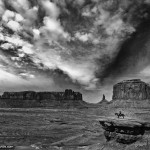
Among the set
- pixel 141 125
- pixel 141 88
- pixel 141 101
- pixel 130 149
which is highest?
pixel 141 88

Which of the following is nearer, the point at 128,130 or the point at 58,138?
the point at 128,130

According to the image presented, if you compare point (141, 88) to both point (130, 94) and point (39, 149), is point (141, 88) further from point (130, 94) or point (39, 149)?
point (39, 149)

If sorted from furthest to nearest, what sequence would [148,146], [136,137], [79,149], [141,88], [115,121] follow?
1. [141,88]
2. [79,149]
3. [115,121]
4. [136,137]
5. [148,146]

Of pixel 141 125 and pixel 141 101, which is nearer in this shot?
pixel 141 125

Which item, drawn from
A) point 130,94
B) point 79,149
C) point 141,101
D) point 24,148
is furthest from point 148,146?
point 130,94

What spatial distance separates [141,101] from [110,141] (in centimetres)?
17270

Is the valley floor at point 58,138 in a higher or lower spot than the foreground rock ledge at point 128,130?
lower

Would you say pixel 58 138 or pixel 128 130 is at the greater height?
pixel 128 130

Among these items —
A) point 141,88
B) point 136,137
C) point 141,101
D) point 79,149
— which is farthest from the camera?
point 141,88

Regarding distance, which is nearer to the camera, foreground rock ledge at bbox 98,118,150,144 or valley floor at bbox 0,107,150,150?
foreground rock ledge at bbox 98,118,150,144

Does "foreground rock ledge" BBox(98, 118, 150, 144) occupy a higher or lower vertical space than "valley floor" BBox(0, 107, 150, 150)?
higher

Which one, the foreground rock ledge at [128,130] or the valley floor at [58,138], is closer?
the foreground rock ledge at [128,130]

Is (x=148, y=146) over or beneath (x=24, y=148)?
over

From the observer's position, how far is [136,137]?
40.0 feet
